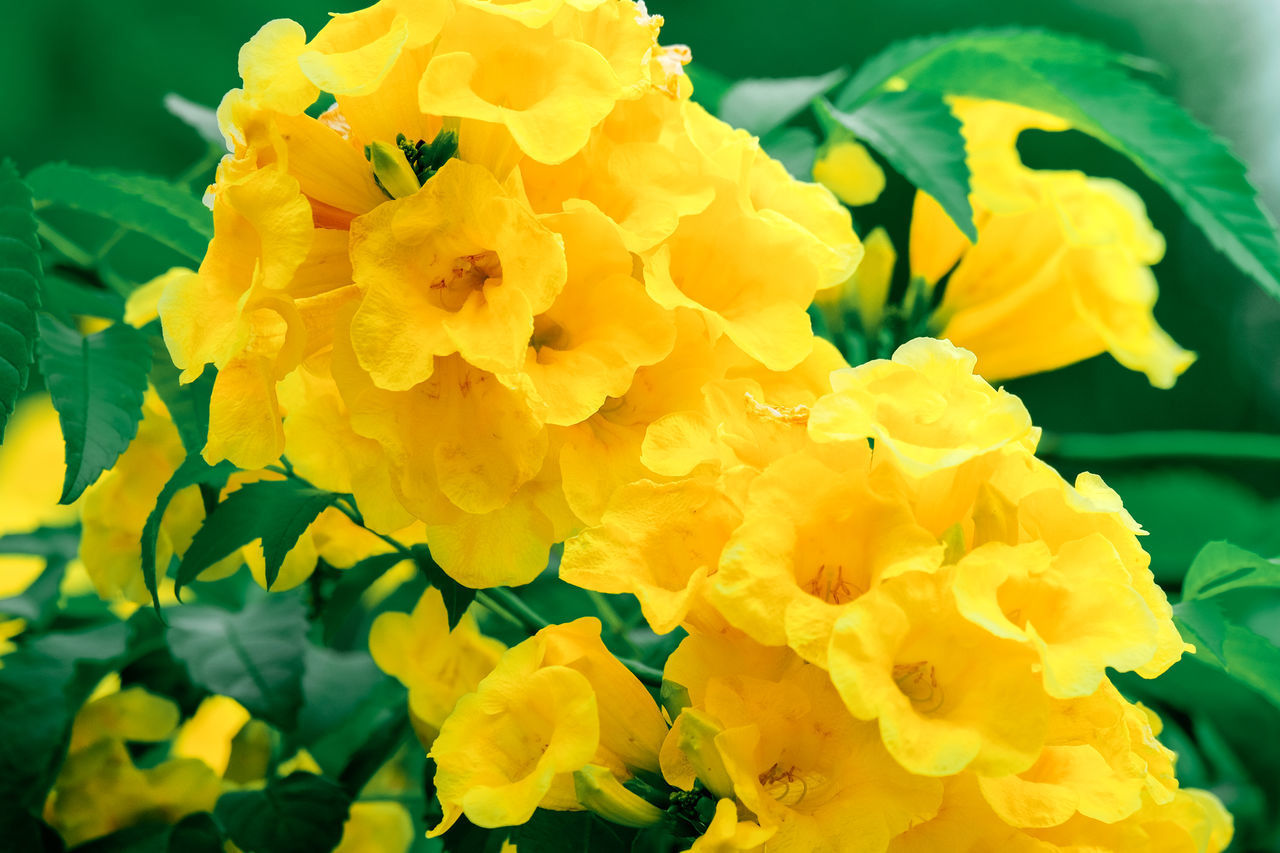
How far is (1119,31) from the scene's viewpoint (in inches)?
116

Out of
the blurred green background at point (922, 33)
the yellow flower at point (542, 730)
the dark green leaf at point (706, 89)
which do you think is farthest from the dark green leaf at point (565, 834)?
the blurred green background at point (922, 33)

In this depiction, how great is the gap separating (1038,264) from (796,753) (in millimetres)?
300

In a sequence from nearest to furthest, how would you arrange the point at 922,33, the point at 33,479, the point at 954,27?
1. the point at 33,479
2. the point at 954,27
3. the point at 922,33

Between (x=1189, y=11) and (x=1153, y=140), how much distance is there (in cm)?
303

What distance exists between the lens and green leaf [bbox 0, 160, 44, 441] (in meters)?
0.30

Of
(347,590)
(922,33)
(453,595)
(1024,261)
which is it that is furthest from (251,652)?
(922,33)

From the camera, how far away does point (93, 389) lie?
351 mm

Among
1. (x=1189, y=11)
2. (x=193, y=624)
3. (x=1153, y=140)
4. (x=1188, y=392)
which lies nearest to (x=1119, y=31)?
(x=1189, y=11)

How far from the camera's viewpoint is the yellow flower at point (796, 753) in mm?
251

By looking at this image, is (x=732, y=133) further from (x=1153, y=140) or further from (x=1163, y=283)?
(x=1163, y=283)

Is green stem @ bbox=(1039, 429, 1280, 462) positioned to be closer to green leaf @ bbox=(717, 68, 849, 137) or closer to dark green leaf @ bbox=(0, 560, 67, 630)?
green leaf @ bbox=(717, 68, 849, 137)

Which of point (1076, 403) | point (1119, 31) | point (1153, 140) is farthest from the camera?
point (1119, 31)

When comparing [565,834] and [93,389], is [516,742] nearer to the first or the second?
[565,834]

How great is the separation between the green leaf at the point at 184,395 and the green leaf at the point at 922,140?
0.81ft
